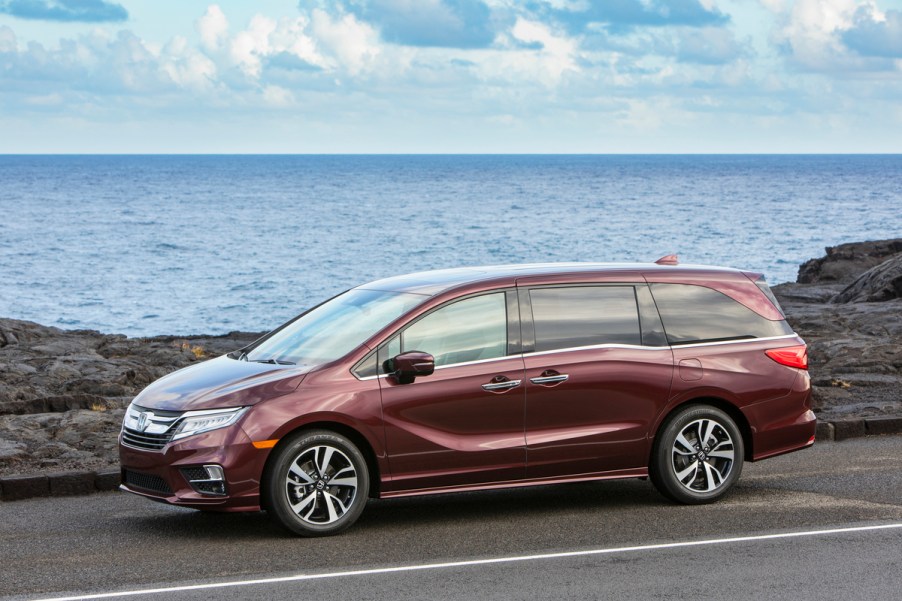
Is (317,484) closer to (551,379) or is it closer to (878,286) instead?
(551,379)

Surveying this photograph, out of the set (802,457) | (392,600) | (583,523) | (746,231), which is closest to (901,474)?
(802,457)

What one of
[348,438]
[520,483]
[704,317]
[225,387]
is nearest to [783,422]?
[704,317]

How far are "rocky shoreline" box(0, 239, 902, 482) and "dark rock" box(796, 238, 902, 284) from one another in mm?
3040

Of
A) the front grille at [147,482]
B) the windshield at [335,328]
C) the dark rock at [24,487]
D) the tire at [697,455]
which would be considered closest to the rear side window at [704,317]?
the tire at [697,455]

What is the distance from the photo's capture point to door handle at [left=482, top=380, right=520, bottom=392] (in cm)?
816

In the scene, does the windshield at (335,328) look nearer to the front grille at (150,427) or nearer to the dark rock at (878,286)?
the front grille at (150,427)

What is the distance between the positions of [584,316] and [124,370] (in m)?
9.73

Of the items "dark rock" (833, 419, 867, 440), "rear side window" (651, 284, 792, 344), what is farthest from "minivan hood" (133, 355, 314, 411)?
"dark rock" (833, 419, 867, 440)

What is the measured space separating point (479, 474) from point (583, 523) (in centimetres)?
76

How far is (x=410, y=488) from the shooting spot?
8.10 metres

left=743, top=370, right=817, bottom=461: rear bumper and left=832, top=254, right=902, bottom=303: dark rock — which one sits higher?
left=743, top=370, right=817, bottom=461: rear bumper

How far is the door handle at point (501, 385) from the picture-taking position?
8156 millimetres

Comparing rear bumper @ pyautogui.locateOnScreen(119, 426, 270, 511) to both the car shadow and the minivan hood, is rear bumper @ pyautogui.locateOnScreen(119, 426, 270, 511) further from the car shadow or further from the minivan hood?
the car shadow

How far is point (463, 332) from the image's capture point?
27.2 ft
